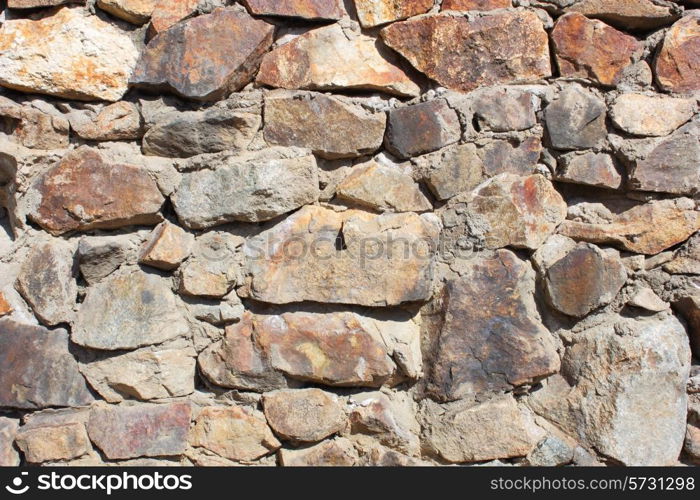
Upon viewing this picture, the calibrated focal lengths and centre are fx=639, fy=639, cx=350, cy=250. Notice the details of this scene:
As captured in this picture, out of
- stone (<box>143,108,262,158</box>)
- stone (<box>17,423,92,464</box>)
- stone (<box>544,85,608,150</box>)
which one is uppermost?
stone (<box>544,85,608,150</box>)

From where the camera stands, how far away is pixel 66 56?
4.63 feet

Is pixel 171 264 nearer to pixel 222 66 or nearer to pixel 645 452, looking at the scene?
pixel 222 66

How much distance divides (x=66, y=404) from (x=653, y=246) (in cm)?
133

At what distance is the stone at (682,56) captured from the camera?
4.67 ft

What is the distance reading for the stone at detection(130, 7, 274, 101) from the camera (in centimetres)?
141

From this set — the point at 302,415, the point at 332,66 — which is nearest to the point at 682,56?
the point at 332,66

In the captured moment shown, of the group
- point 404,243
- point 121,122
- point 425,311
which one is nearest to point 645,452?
point 425,311

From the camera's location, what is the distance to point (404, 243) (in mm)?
1399

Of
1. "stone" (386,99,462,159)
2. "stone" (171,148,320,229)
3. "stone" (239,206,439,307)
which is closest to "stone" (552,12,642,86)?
"stone" (386,99,462,159)

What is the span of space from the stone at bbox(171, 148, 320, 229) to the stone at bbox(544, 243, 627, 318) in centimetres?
57

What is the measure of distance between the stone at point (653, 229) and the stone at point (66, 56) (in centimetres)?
110

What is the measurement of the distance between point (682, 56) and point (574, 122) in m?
0.28

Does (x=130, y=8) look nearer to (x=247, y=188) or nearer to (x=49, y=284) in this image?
(x=247, y=188)

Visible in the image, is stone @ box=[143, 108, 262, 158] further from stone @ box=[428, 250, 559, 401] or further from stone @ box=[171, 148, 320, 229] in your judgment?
stone @ box=[428, 250, 559, 401]
